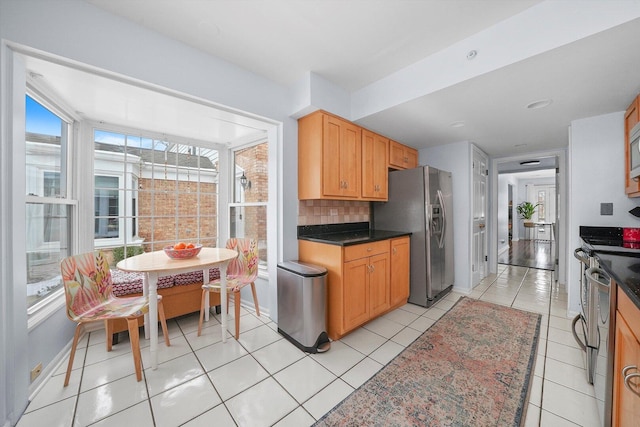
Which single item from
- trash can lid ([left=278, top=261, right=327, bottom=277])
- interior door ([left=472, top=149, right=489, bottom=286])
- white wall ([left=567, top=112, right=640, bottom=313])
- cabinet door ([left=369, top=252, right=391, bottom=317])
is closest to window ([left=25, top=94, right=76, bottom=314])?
trash can lid ([left=278, top=261, right=327, bottom=277])

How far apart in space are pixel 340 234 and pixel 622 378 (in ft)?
7.49

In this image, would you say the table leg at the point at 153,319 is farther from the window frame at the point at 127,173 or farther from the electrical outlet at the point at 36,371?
the window frame at the point at 127,173

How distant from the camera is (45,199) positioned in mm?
1926

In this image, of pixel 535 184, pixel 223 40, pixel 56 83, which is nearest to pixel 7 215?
pixel 56 83

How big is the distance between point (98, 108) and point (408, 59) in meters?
2.91

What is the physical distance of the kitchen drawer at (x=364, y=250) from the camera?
2229 mm

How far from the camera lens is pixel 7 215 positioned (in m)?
1.30

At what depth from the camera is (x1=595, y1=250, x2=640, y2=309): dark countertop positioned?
0.87 m

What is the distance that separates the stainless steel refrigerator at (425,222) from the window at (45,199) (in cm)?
357

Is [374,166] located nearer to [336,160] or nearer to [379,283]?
[336,160]

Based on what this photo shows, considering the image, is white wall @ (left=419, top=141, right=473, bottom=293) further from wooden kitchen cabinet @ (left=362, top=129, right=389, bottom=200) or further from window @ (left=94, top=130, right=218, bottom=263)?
window @ (left=94, top=130, right=218, bottom=263)

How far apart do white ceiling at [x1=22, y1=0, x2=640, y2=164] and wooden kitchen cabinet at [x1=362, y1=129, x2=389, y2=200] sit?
36cm

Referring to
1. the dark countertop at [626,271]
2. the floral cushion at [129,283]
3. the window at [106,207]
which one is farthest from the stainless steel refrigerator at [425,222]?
the window at [106,207]

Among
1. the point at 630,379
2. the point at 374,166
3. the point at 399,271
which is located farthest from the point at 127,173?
the point at 630,379
